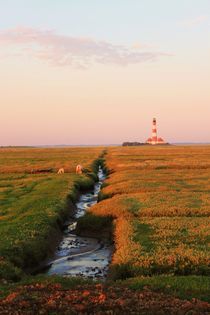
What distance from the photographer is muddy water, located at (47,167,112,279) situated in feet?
69.6

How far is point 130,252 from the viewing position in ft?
67.9

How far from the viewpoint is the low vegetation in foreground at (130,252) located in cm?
1365

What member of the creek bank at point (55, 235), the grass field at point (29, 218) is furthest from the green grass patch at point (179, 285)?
the creek bank at point (55, 235)

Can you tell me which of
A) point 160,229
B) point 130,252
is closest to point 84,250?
point 160,229

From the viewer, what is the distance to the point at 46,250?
24312 millimetres

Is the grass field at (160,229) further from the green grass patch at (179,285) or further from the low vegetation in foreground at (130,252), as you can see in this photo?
the green grass patch at (179,285)

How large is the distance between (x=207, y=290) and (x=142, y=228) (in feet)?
35.2

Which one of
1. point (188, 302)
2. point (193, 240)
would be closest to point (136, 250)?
point (193, 240)

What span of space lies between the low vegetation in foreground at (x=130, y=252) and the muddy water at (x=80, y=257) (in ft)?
3.23

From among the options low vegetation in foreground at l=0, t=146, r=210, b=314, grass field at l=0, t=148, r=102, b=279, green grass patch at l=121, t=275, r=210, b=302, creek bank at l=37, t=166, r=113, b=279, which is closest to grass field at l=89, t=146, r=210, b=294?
low vegetation in foreground at l=0, t=146, r=210, b=314

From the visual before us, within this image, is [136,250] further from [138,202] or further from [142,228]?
[138,202]

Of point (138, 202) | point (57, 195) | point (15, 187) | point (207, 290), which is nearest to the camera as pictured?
point (207, 290)

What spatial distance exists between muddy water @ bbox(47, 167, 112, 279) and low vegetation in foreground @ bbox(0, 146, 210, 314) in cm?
99

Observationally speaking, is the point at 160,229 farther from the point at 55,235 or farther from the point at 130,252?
the point at 55,235
